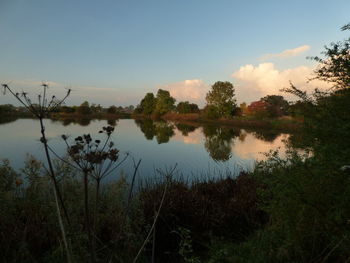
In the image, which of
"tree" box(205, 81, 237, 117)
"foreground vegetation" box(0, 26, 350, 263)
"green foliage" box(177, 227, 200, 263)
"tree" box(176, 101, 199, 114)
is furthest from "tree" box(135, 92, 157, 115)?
"green foliage" box(177, 227, 200, 263)

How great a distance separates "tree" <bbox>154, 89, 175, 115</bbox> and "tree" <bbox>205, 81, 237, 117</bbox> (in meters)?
29.6

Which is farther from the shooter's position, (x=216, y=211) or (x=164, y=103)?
(x=164, y=103)

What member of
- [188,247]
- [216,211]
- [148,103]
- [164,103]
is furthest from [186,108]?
[188,247]

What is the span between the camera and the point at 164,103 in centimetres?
9594

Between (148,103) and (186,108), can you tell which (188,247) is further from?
(148,103)

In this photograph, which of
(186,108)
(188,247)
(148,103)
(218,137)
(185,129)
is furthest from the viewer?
(148,103)

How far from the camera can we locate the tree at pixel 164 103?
9544cm

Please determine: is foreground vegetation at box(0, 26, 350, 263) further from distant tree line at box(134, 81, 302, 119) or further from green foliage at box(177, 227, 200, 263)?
distant tree line at box(134, 81, 302, 119)

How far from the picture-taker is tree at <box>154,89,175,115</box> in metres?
95.4

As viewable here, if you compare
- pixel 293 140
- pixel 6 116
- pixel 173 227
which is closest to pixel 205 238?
pixel 173 227

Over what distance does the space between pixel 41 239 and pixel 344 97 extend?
6.33 metres

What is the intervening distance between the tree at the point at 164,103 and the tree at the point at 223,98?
2955 centimetres

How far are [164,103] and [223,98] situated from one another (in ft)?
110

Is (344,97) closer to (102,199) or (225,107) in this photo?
(102,199)
